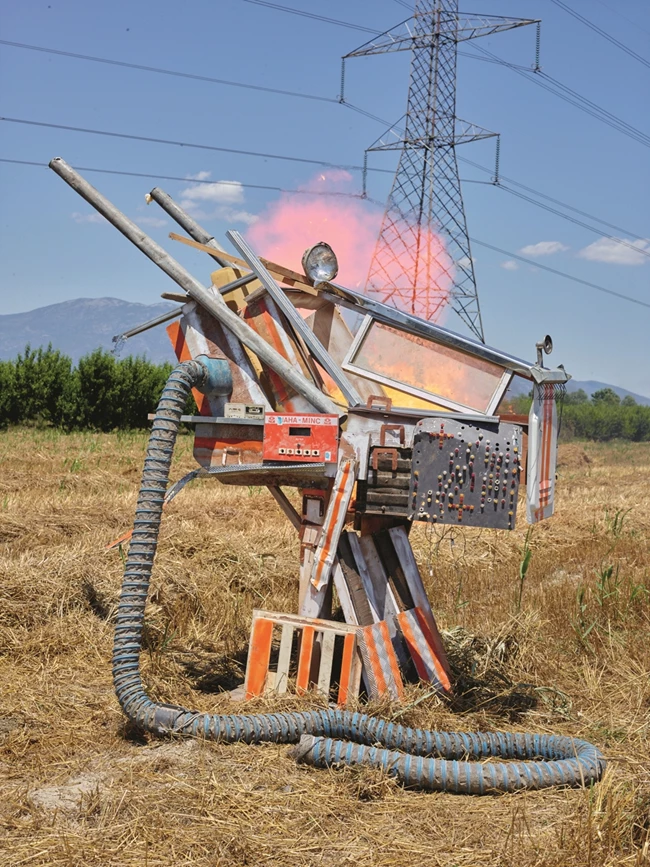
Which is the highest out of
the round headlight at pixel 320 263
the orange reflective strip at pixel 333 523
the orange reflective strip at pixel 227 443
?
the round headlight at pixel 320 263

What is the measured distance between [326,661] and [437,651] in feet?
2.73

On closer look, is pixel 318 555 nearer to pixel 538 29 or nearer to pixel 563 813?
pixel 563 813

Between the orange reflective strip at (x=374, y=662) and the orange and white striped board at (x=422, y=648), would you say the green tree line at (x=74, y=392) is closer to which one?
the orange and white striped board at (x=422, y=648)

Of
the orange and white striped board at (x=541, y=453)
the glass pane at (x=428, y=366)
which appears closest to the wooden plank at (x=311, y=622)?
the orange and white striped board at (x=541, y=453)

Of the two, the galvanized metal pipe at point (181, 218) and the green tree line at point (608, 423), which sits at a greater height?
the green tree line at point (608, 423)

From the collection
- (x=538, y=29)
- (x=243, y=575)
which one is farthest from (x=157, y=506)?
(x=538, y=29)

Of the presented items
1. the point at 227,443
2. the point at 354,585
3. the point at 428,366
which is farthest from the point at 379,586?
the point at 428,366

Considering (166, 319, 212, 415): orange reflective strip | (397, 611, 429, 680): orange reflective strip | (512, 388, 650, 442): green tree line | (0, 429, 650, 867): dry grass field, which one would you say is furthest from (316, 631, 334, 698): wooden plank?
(512, 388, 650, 442): green tree line

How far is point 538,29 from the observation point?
2734cm

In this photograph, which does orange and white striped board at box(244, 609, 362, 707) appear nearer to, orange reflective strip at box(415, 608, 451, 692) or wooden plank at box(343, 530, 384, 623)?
wooden plank at box(343, 530, 384, 623)

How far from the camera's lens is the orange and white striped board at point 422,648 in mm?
5676

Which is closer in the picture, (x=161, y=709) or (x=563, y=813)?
(x=563, y=813)

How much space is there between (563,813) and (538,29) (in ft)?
90.9

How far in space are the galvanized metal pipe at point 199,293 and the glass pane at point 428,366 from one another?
23.3 inches
